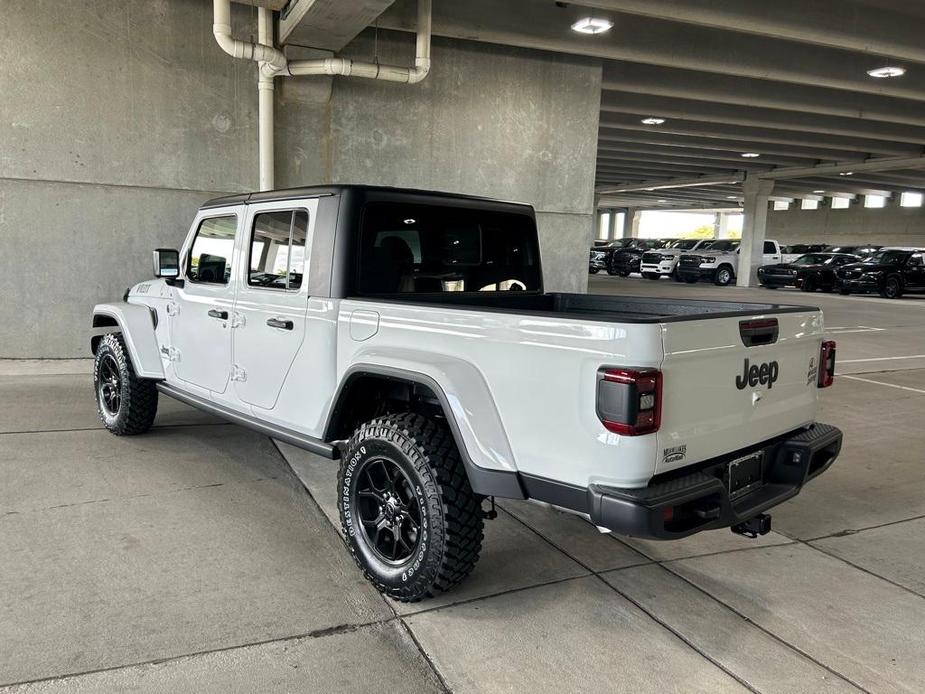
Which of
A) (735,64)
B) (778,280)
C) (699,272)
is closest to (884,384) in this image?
(735,64)

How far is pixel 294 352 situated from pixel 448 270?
3.29ft

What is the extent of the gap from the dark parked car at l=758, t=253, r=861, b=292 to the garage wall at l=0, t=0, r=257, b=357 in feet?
71.5

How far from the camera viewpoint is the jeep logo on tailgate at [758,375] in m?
2.90

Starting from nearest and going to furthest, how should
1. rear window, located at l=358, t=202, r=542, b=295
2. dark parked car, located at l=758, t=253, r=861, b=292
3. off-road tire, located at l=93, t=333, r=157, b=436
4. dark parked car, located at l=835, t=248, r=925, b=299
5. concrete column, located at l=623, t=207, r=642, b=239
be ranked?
1. rear window, located at l=358, t=202, r=542, b=295
2. off-road tire, located at l=93, t=333, r=157, b=436
3. dark parked car, located at l=835, t=248, r=925, b=299
4. dark parked car, located at l=758, t=253, r=861, b=292
5. concrete column, located at l=623, t=207, r=642, b=239

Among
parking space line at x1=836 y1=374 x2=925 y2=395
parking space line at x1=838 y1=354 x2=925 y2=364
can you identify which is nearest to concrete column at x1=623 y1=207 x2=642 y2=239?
parking space line at x1=838 y1=354 x2=925 y2=364

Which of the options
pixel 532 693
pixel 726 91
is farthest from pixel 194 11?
pixel 726 91

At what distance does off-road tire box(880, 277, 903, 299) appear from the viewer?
23047 millimetres

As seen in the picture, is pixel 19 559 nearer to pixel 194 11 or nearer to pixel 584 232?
pixel 194 11

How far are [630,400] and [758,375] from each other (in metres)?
0.86

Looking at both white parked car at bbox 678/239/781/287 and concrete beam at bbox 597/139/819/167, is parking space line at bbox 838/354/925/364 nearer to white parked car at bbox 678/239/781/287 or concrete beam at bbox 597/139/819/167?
concrete beam at bbox 597/139/819/167

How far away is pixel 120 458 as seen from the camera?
16.5ft

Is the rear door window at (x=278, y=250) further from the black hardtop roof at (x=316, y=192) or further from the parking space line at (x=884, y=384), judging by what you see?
the parking space line at (x=884, y=384)

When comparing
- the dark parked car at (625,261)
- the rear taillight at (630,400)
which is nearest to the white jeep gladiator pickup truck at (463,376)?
the rear taillight at (630,400)

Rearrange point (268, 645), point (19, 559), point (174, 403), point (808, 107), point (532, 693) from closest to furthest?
point (532, 693) < point (268, 645) < point (19, 559) < point (174, 403) < point (808, 107)
